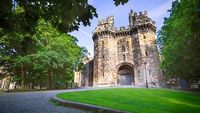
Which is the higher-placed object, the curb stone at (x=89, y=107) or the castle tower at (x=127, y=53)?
the castle tower at (x=127, y=53)

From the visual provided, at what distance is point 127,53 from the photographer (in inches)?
1790

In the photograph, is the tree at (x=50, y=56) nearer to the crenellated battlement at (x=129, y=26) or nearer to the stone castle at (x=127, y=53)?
the stone castle at (x=127, y=53)

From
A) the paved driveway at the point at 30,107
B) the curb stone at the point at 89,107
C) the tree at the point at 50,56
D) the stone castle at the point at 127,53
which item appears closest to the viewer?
the curb stone at the point at 89,107

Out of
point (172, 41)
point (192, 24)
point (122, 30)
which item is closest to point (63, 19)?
point (192, 24)

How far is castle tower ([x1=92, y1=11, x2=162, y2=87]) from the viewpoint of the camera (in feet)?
137

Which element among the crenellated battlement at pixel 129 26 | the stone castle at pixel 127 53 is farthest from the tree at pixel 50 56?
the crenellated battlement at pixel 129 26

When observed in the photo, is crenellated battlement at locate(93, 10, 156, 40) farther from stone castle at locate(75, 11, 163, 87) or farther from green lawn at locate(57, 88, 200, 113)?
green lawn at locate(57, 88, 200, 113)

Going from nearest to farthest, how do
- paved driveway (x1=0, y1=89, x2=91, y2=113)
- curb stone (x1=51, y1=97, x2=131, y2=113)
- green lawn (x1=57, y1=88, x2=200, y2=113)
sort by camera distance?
curb stone (x1=51, y1=97, x2=131, y2=113)
paved driveway (x1=0, y1=89, x2=91, y2=113)
green lawn (x1=57, y1=88, x2=200, y2=113)

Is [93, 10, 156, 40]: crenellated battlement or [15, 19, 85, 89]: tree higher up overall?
[93, 10, 156, 40]: crenellated battlement

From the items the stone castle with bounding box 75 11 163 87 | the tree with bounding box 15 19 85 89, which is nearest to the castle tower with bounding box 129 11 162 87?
the stone castle with bounding box 75 11 163 87

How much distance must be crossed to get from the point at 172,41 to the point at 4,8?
2460 cm

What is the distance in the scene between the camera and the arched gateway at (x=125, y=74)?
44.5m

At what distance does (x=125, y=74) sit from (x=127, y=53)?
4612 mm

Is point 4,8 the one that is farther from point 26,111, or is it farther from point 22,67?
point 22,67
